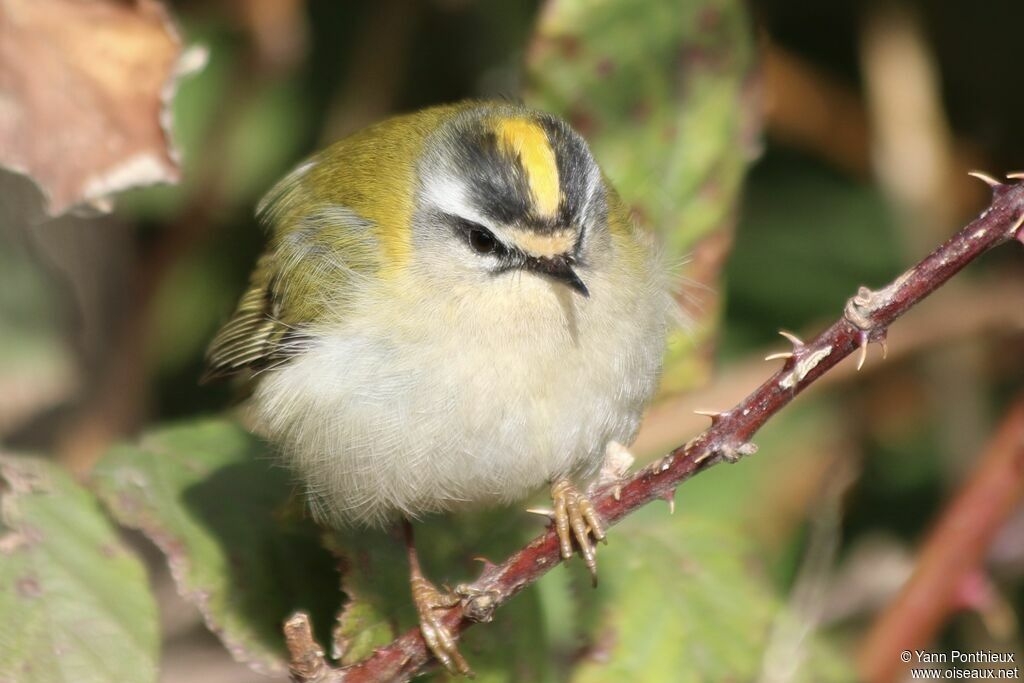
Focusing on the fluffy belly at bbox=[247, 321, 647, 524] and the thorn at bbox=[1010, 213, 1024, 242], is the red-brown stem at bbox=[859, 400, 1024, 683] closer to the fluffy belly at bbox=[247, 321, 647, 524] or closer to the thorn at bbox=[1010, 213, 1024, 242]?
the fluffy belly at bbox=[247, 321, 647, 524]

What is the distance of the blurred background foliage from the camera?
283 centimetres

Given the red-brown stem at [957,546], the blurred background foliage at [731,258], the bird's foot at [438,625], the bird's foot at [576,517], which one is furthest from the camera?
the blurred background foliage at [731,258]

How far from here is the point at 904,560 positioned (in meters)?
3.64

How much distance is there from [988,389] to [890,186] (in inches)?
31.4

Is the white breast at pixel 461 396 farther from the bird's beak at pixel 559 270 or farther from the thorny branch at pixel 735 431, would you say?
the thorny branch at pixel 735 431

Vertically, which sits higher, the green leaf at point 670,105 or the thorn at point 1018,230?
the green leaf at point 670,105

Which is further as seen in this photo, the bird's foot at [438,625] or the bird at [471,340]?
the bird at [471,340]

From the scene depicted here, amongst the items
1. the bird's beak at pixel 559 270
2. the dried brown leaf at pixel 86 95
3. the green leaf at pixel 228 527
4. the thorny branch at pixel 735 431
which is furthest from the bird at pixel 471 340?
the dried brown leaf at pixel 86 95

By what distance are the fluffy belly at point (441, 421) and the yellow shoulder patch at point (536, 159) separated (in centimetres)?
31

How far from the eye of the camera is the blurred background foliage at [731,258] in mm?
2830

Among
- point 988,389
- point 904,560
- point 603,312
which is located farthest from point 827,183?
point 603,312

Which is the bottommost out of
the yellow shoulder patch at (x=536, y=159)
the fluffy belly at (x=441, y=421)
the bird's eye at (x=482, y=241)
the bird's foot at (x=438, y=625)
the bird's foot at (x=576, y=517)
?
the bird's foot at (x=438, y=625)

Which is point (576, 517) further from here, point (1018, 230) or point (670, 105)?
point (1018, 230)

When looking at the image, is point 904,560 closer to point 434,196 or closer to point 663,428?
point 663,428
